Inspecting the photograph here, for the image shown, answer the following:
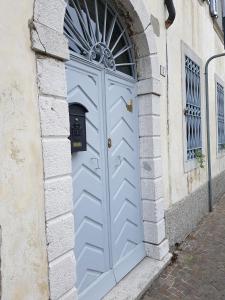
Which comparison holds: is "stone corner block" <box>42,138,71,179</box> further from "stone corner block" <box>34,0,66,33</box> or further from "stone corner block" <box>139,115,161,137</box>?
"stone corner block" <box>139,115,161,137</box>

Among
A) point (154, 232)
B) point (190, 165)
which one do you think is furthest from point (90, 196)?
point (190, 165)

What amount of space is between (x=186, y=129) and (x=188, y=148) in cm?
35

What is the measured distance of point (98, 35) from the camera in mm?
3252

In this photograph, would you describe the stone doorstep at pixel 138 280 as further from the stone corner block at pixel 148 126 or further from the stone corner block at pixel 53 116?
the stone corner block at pixel 53 116

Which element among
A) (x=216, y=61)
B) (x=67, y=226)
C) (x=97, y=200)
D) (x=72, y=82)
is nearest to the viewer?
(x=67, y=226)

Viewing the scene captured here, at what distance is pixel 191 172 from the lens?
5434 mm

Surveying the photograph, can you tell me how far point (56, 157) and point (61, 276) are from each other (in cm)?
96

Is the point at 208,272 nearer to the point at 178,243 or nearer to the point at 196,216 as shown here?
the point at 178,243

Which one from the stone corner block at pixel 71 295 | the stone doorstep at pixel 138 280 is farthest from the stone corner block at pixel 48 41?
the stone doorstep at pixel 138 280

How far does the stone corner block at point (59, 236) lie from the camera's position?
7.56ft

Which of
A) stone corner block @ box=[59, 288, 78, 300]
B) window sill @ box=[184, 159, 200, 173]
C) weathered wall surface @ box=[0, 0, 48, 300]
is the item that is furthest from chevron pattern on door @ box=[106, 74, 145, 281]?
window sill @ box=[184, 159, 200, 173]

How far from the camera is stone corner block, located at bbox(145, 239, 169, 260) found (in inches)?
154

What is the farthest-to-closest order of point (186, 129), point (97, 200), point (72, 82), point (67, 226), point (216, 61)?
point (216, 61) < point (186, 129) < point (97, 200) < point (72, 82) < point (67, 226)

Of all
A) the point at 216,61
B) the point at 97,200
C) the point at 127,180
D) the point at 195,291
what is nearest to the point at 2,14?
the point at 97,200
